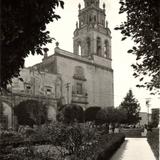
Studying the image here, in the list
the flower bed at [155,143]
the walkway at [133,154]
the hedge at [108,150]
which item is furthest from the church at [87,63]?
the hedge at [108,150]

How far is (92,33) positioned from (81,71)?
20.8 ft

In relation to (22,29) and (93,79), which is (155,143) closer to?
(22,29)

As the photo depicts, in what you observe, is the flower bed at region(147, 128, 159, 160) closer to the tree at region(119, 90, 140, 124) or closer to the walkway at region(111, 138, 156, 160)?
the walkway at region(111, 138, 156, 160)

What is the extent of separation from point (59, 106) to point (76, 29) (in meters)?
17.0

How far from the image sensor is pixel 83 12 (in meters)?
55.5

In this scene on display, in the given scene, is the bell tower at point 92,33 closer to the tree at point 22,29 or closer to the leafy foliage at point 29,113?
the leafy foliage at point 29,113

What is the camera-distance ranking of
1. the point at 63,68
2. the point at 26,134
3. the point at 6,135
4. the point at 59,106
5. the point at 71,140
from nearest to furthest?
the point at 71,140 < the point at 6,135 < the point at 26,134 < the point at 59,106 < the point at 63,68

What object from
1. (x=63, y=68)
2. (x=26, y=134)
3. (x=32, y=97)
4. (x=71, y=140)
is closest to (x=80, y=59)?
(x=63, y=68)

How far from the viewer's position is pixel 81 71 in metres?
51.9

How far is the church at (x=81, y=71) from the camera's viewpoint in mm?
44209

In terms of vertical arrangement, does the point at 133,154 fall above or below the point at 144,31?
below

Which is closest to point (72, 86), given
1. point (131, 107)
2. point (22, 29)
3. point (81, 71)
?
point (81, 71)

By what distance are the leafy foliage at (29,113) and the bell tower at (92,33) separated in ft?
59.4

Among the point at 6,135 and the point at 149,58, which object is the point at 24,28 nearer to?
the point at 149,58
